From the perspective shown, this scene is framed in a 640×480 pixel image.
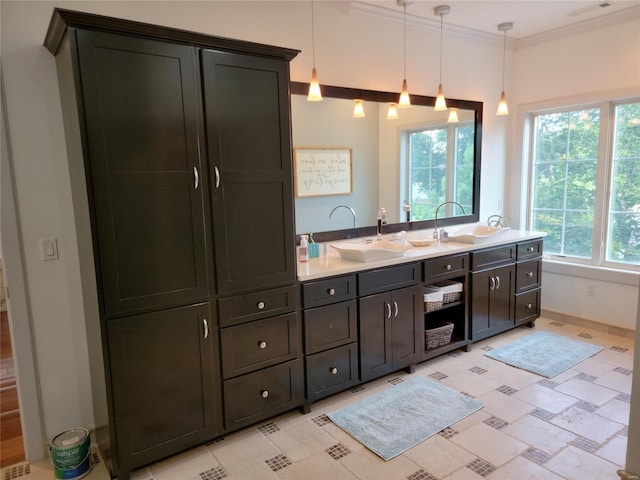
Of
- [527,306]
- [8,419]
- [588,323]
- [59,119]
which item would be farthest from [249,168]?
[588,323]

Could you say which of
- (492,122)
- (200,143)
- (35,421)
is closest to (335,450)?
(35,421)

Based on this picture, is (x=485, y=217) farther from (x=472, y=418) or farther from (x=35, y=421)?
(x=35, y=421)

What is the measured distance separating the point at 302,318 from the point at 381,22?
96.6 inches

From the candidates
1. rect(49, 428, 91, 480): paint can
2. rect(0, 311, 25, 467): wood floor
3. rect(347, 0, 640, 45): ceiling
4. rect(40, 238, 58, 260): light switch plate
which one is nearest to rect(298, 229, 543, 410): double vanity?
rect(49, 428, 91, 480): paint can

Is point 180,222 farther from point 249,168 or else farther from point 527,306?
point 527,306

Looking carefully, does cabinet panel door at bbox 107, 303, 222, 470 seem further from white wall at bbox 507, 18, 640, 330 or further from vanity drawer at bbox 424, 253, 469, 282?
white wall at bbox 507, 18, 640, 330

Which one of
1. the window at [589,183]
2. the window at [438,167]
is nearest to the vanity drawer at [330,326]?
the window at [438,167]

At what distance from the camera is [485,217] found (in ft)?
14.7

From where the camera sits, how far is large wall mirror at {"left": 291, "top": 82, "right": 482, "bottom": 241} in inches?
124

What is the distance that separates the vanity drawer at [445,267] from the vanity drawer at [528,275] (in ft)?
2.56

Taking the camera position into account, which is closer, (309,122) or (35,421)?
(35,421)

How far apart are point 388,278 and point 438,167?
1474 millimetres

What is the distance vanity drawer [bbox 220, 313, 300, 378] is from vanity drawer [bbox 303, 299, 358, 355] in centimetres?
9

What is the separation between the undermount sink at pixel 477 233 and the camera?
3568 millimetres
